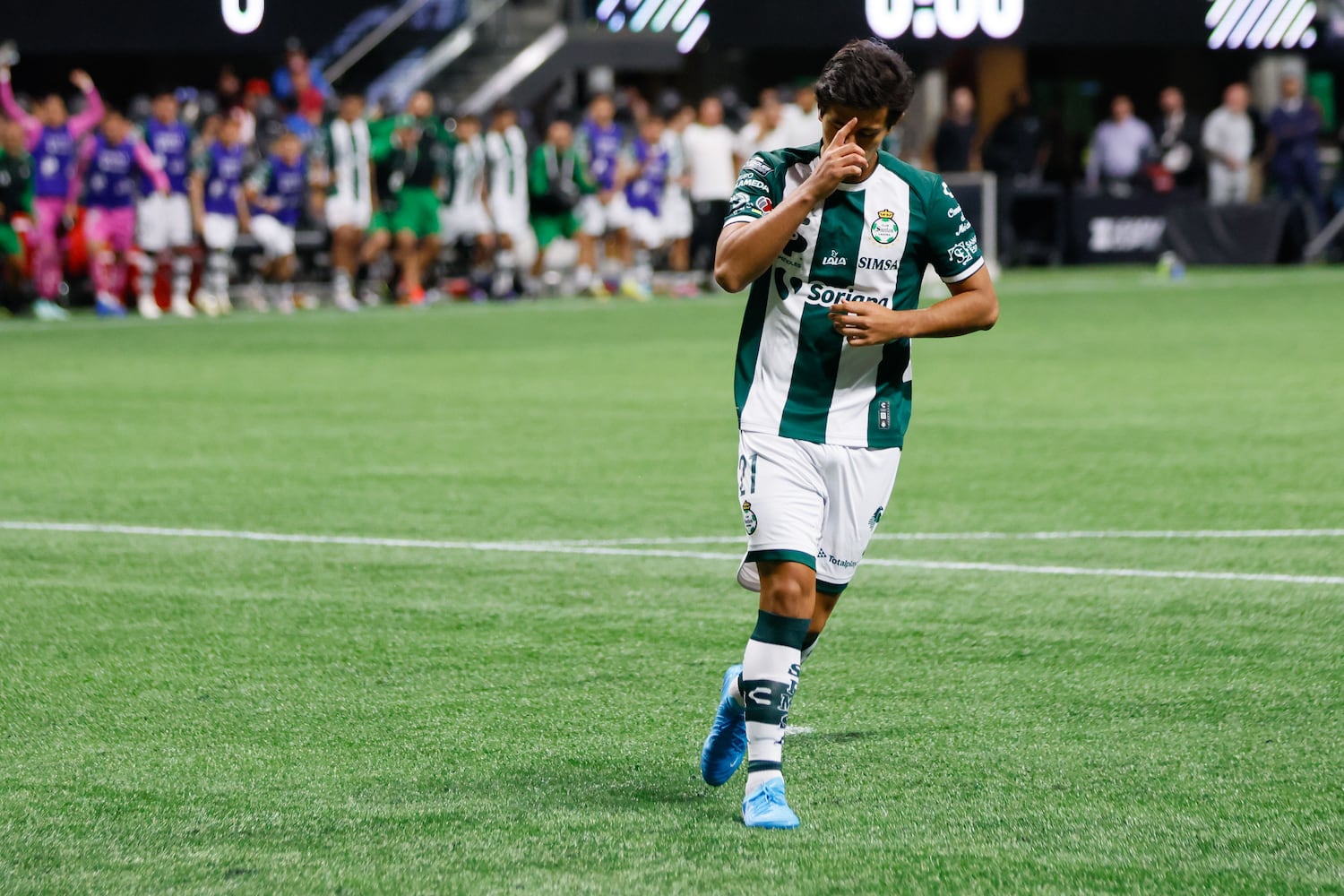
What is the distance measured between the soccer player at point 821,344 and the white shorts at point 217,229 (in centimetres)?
1884

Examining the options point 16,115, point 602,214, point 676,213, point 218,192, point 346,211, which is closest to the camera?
point 16,115

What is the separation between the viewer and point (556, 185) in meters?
24.8

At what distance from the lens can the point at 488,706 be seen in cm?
584

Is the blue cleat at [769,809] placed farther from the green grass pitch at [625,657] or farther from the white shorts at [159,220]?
the white shorts at [159,220]

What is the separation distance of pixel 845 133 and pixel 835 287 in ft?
1.33

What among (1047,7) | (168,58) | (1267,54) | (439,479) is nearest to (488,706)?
(439,479)

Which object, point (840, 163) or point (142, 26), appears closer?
point (840, 163)

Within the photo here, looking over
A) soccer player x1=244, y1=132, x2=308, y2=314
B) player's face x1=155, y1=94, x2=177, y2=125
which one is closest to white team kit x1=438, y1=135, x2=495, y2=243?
soccer player x1=244, y1=132, x2=308, y2=314

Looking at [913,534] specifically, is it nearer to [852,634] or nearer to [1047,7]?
[852,634]

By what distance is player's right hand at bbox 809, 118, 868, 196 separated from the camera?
454cm

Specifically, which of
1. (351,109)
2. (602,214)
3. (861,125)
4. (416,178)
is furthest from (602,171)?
(861,125)

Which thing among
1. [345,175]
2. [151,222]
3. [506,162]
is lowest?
[151,222]

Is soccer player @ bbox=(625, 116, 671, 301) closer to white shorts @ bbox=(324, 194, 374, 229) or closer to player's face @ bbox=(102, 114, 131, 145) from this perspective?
white shorts @ bbox=(324, 194, 374, 229)

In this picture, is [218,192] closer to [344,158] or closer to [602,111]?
[344,158]
